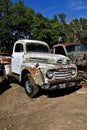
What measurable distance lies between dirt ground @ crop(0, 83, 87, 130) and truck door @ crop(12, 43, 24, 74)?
99 centimetres

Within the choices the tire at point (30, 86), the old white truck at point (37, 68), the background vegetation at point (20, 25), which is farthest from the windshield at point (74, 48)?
the background vegetation at point (20, 25)

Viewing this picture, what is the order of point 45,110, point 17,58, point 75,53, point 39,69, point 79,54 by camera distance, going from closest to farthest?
point 45,110
point 39,69
point 17,58
point 79,54
point 75,53

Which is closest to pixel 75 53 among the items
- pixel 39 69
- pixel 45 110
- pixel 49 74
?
pixel 49 74

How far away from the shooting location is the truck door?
33.0 feet

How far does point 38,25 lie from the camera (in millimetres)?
36969

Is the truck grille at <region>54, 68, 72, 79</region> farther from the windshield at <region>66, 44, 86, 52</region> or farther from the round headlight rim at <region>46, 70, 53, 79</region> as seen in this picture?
the windshield at <region>66, 44, 86, 52</region>

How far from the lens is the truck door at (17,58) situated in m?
10.1

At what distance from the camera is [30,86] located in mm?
8922

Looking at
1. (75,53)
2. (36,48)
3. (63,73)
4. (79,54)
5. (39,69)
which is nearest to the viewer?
(39,69)

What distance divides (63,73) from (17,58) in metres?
2.57

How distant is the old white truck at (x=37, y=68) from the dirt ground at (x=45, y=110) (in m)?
0.50

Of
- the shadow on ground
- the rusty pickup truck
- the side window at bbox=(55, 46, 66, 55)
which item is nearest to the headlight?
the shadow on ground

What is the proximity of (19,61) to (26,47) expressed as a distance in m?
0.70

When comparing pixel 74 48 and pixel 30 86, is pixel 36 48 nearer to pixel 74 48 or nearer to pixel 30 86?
pixel 30 86
